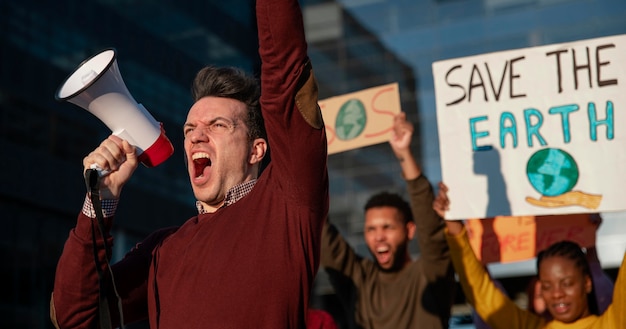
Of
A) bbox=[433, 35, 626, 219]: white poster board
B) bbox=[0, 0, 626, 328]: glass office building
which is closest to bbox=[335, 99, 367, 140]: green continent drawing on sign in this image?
bbox=[433, 35, 626, 219]: white poster board

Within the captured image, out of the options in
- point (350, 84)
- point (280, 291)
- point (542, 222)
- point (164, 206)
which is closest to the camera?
point (280, 291)

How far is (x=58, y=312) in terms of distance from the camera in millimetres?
2832

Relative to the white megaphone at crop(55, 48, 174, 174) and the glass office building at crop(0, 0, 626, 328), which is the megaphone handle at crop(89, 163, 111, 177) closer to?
the white megaphone at crop(55, 48, 174, 174)

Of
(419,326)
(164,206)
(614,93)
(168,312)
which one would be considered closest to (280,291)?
(168,312)

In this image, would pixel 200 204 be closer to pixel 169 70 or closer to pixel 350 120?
pixel 350 120

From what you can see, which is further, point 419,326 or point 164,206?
point 164,206

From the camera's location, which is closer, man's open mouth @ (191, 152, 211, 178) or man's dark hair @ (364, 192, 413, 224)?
man's open mouth @ (191, 152, 211, 178)

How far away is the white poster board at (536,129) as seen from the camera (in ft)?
14.8

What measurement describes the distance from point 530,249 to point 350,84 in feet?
67.3

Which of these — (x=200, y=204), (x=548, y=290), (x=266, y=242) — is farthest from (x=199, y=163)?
(x=548, y=290)

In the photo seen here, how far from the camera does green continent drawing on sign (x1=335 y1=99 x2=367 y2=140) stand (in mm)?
5586

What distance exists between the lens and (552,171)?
4.57m

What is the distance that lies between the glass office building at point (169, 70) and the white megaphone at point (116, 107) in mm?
14765

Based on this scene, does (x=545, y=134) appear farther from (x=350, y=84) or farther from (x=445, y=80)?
(x=350, y=84)
